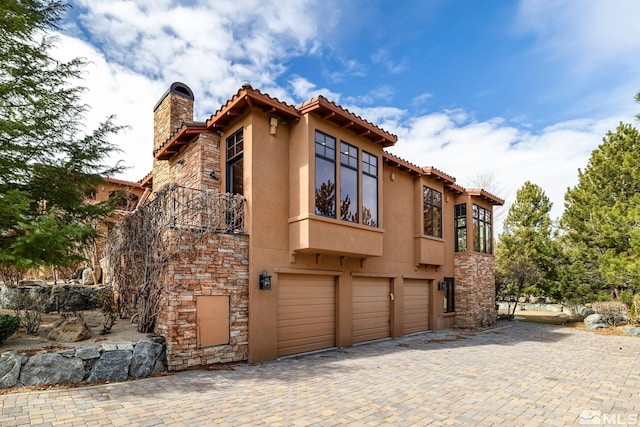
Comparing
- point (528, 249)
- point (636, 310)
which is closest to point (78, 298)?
point (636, 310)

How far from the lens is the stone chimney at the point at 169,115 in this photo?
11.9 metres

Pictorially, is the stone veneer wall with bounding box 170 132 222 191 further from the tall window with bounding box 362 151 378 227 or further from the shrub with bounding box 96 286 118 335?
the tall window with bounding box 362 151 378 227

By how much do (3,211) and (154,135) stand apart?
668 cm

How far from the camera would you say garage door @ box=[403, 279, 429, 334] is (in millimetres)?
13336

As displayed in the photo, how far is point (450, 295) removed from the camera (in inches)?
621

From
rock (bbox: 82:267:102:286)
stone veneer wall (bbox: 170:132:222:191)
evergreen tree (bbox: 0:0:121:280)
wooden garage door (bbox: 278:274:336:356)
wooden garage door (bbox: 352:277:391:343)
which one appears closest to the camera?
evergreen tree (bbox: 0:0:121:280)

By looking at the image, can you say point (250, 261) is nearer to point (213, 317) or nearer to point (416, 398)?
point (213, 317)

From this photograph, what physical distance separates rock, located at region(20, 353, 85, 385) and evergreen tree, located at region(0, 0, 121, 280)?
1820 millimetres

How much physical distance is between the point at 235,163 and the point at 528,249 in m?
19.7

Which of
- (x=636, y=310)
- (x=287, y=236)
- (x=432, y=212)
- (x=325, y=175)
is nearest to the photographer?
(x=287, y=236)

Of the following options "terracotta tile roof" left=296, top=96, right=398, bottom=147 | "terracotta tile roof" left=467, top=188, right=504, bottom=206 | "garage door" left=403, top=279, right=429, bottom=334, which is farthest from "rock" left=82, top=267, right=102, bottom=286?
"terracotta tile roof" left=467, top=188, right=504, bottom=206

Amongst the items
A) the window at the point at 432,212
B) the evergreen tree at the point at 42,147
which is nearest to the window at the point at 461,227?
the window at the point at 432,212

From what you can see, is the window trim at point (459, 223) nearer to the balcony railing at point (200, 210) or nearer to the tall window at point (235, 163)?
the tall window at point (235, 163)

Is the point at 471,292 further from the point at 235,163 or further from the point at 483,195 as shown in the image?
the point at 235,163
